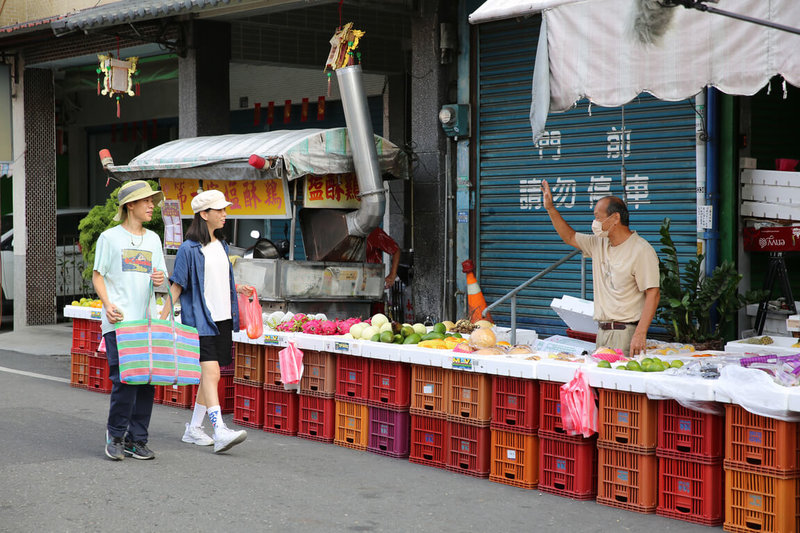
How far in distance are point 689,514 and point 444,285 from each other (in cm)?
650

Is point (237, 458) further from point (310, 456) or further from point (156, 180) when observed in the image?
point (156, 180)

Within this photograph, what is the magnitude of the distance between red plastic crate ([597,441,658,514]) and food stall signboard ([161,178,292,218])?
19.3ft

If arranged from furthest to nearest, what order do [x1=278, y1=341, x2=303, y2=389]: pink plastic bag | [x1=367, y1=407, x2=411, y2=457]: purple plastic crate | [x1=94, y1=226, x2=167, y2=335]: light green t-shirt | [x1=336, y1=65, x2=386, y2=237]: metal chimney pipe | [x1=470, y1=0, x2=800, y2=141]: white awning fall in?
[x1=336, y1=65, x2=386, y2=237]: metal chimney pipe, [x1=278, y1=341, x2=303, y2=389]: pink plastic bag, [x1=367, y1=407, x2=411, y2=457]: purple plastic crate, [x1=94, y1=226, x2=167, y2=335]: light green t-shirt, [x1=470, y1=0, x2=800, y2=141]: white awning

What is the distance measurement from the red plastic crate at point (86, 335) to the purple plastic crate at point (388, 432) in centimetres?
430

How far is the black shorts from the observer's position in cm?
788

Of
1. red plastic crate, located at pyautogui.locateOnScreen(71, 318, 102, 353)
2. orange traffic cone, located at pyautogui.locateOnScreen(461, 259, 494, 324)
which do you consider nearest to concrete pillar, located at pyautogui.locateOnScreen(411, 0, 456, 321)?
orange traffic cone, located at pyautogui.locateOnScreen(461, 259, 494, 324)

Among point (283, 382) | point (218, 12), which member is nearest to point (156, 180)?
point (218, 12)

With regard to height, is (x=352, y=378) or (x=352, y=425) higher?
(x=352, y=378)

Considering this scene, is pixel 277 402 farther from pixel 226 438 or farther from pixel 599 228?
pixel 599 228

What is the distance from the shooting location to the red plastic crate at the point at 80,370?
37.7ft

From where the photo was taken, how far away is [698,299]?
9398mm

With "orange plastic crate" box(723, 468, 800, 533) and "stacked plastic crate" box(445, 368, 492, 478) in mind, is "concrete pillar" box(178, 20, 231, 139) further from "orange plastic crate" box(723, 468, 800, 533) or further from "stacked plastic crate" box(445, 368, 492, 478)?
"orange plastic crate" box(723, 468, 800, 533)

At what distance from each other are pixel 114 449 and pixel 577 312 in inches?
171

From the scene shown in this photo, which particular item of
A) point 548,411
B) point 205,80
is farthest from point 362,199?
point 548,411
